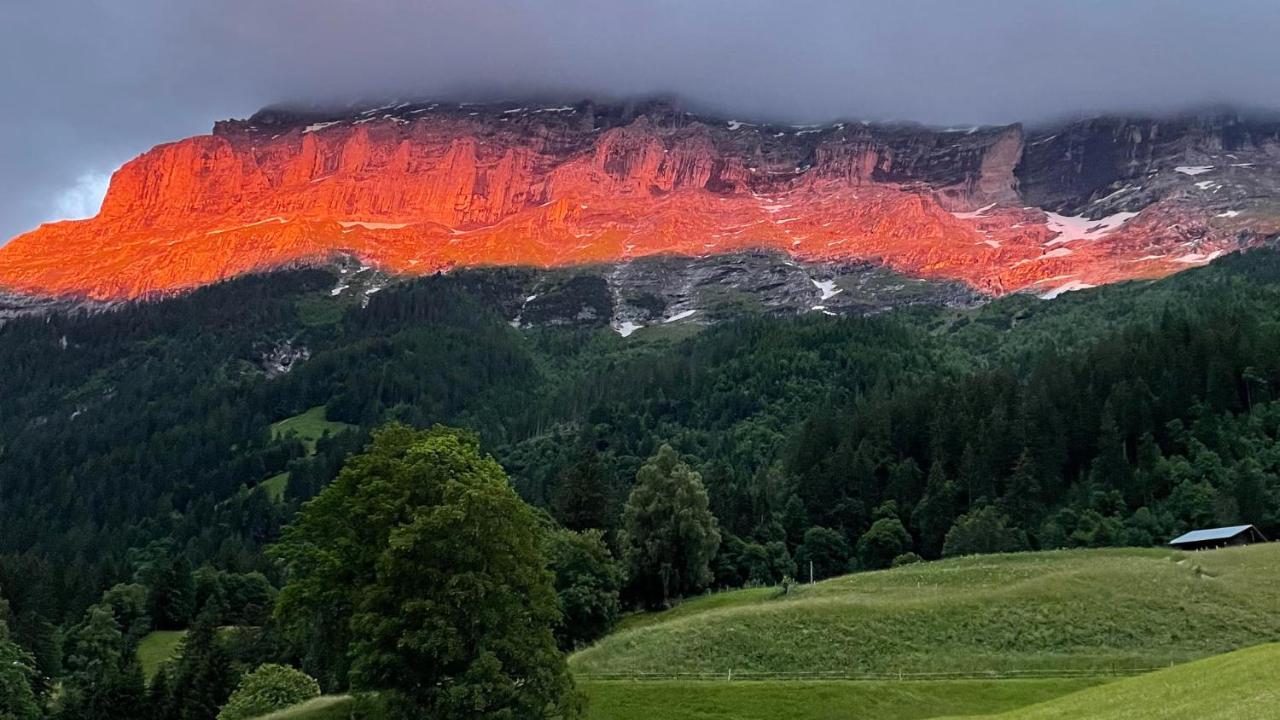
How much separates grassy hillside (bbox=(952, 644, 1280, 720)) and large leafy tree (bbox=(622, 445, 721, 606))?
136 ft

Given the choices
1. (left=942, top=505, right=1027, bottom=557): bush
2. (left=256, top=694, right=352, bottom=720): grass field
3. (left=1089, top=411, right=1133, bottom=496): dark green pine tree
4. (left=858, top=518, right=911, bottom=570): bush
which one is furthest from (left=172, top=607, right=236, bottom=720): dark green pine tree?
(left=1089, top=411, right=1133, bottom=496): dark green pine tree

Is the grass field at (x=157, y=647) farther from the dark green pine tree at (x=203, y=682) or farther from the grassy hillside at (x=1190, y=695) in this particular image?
the grassy hillside at (x=1190, y=695)

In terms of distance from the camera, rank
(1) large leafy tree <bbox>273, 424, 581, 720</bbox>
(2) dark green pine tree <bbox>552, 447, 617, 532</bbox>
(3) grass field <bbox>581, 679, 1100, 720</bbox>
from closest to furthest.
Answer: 1. (1) large leafy tree <bbox>273, 424, 581, 720</bbox>
2. (3) grass field <bbox>581, 679, 1100, 720</bbox>
3. (2) dark green pine tree <bbox>552, 447, 617, 532</bbox>

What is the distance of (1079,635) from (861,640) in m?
10.9


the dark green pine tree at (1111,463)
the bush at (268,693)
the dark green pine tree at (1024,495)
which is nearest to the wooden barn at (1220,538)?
the dark green pine tree at (1111,463)

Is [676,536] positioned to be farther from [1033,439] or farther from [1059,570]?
[1033,439]

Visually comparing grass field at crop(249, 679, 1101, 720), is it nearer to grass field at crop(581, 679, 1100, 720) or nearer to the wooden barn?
grass field at crop(581, 679, 1100, 720)

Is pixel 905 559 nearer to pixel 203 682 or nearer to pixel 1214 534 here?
pixel 1214 534

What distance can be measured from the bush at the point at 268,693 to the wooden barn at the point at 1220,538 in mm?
62139

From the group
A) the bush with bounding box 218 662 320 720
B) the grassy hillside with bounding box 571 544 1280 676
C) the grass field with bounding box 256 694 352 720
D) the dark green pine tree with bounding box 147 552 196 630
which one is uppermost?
the grass field with bounding box 256 694 352 720

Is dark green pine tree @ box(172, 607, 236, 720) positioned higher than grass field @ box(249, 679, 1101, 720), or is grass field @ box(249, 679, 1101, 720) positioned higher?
grass field @ box(249, 679, 1101, 720)

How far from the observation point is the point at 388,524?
39.2 meters

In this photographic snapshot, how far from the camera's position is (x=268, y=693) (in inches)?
2500

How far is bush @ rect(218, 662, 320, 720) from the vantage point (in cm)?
6250
